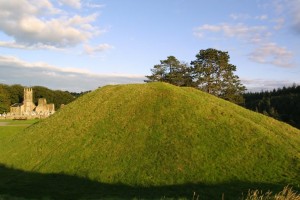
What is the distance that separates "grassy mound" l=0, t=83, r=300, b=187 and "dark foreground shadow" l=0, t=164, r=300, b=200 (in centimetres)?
58

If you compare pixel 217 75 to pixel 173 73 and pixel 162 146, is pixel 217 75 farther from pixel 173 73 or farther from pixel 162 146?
pixel 162 146

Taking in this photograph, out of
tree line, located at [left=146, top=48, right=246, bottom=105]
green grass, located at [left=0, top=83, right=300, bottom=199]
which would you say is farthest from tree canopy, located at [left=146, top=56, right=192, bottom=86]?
green grass, located at [left=0, top=83, right=300, bottom=199]

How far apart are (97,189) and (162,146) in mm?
4858

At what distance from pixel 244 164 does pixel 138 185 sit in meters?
5.56

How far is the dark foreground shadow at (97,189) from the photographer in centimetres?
1504

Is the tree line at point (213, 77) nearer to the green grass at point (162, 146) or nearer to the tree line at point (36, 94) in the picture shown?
the green grass at point (162, 146)

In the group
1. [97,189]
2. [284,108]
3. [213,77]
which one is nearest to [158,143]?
[97,189]

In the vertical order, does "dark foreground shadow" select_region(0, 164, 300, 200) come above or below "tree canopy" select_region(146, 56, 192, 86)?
below

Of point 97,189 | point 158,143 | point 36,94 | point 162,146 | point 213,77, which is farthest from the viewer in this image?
point 36,94

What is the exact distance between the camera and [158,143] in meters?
20.6

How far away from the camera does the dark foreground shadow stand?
15039mm

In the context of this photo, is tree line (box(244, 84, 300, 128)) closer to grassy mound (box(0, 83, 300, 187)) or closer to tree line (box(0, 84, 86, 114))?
grassy mound (box(0, 83, 300, 187))

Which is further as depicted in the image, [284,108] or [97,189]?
[284,108]

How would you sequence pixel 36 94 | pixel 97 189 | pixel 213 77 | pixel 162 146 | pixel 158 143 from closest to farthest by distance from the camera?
pixel 97 189 < pixel 162 146 < pixel 158 143 < pixel 213 77 < pixel 36 94
